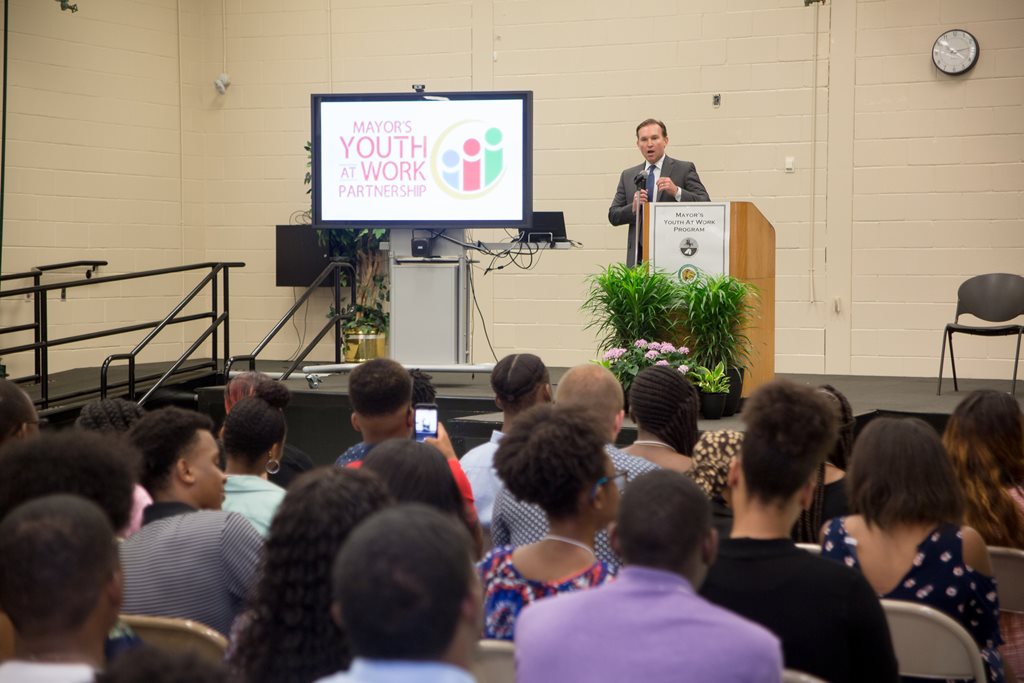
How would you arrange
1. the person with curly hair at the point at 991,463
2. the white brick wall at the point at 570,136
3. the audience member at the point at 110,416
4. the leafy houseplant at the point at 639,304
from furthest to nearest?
the white brick wall at the point at 570,136 < the leafy houseplant at the point at 639,304 < the audience member at the point at 110,416 < the person with curly hair at the point at 991,463

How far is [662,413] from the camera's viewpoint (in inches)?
120

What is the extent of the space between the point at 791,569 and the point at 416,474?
70cm

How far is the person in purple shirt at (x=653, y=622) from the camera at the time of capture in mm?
1459

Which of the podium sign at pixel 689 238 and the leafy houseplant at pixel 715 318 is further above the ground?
the podium sign at pixel 689 238

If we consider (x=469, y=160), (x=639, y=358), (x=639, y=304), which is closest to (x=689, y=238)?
(x=639, y=304)

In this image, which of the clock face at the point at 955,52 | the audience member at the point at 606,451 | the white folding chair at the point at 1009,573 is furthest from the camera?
the clock face at the point at 955,52

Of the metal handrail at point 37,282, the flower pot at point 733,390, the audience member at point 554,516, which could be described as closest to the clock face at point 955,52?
the flower pot at point 733,390

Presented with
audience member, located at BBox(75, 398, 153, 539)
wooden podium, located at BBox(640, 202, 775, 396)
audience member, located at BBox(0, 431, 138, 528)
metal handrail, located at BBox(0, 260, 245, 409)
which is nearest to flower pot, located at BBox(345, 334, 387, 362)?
metal handrail, located at BBox(0, 260, 245, 409)

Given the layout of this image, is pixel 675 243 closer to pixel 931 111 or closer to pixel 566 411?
pixel 931 111

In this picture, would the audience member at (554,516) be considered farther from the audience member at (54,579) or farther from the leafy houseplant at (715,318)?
the leafy houseplant at (715,318)

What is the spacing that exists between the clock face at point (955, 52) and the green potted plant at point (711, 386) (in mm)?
3311

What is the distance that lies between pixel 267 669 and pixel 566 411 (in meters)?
0.82

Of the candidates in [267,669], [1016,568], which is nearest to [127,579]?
[267,669]

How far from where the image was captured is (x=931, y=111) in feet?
24.2
